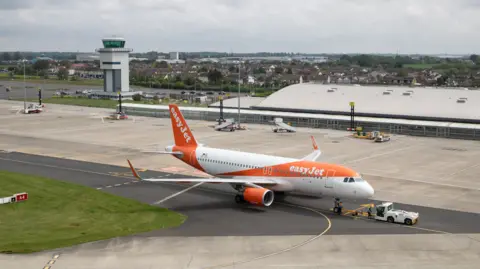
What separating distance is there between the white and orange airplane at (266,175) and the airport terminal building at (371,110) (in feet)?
174

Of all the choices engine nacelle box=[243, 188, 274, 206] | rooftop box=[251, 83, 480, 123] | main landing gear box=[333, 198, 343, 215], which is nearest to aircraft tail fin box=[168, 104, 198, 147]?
engine nacelle box=[243, 188, 274, 206]

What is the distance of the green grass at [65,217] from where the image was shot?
41.4 m

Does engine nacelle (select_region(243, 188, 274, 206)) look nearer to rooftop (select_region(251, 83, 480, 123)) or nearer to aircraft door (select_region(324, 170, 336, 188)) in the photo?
aircraft door (select_region(324, 170, 336, 188))

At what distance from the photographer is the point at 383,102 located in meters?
126

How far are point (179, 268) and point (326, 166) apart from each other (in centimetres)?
1952

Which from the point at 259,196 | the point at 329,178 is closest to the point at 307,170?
the point at 329,178

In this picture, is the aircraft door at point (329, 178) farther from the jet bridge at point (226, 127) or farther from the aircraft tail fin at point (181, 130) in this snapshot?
the jet bridge at point (226, 127)

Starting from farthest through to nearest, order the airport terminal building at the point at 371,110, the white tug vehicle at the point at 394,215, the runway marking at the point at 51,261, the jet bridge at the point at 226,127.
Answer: the jet bridge at the point at 226,127 → the airport terminal building at the point at 371,110 → the white tug vehicle at the point at 394,215 → the runway marking at the point at 51,261

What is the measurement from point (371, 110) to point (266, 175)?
74.9 meters

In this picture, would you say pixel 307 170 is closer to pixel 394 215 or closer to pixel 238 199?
pixel 238 199

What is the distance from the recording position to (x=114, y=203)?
53.5 m

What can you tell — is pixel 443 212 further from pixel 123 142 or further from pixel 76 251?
pixel 123 142

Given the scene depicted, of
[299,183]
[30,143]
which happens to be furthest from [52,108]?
[299,183]

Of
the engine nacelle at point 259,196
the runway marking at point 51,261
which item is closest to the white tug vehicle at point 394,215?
the engine nacelle at point 259,196
